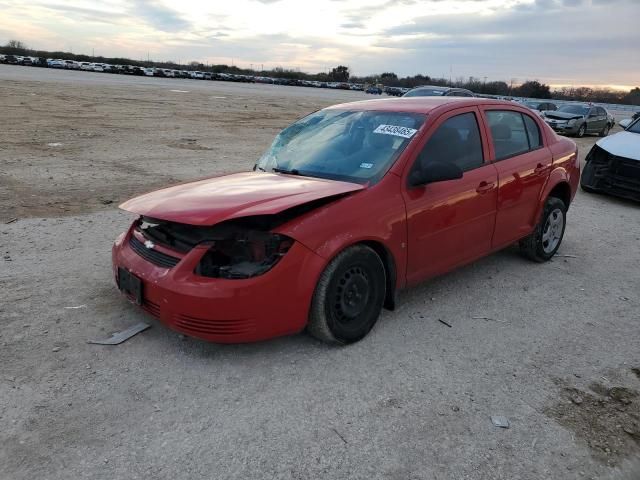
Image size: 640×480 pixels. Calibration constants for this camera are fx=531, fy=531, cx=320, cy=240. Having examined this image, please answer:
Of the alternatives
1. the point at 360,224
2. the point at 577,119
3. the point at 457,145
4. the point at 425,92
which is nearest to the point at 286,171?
the point at 360,224

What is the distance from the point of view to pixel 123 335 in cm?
369

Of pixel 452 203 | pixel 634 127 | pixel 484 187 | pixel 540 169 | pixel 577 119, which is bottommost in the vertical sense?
pixel 452 203

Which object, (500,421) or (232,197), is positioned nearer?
(500,421)

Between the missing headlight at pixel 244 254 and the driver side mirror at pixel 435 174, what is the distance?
118 centimetres

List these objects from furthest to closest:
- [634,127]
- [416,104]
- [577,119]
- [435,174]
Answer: [577,119] → [634,127] → [416,104] → [435,174]

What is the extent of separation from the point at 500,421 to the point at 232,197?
213cm

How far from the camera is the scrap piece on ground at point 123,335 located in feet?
11.8

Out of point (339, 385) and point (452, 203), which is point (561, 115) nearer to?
point (452, 203)

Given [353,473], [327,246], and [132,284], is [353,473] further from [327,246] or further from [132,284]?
[132,284]

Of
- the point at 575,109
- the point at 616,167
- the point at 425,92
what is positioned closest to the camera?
the point at 616,167

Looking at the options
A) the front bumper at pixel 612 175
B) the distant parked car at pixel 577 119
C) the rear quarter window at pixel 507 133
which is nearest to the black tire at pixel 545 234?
the rear quarter window at pixel 507 133

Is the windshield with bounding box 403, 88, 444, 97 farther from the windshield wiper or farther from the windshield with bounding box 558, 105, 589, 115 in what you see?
the windshield wiper

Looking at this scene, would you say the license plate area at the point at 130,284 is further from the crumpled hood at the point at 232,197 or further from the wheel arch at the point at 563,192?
the wheel arch at the point at 563,192

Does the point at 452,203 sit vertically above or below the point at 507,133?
below
